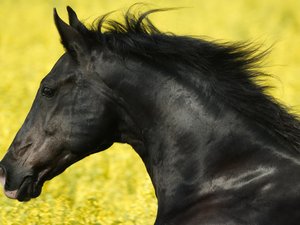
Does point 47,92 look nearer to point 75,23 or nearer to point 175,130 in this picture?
point 75,23

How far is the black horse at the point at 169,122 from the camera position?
563cm

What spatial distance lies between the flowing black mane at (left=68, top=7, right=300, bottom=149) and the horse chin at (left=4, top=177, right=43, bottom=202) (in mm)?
901

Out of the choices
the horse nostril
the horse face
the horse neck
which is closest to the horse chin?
the horse face

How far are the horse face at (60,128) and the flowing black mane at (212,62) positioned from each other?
0.24 meters

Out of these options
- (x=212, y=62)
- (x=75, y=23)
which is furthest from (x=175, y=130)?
(x=75, y=23)

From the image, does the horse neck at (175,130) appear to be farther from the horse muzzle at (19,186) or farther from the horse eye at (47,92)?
the horse muzzle at (19,186)

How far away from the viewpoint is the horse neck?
571 centimetres

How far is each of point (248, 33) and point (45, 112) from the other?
16.4 m

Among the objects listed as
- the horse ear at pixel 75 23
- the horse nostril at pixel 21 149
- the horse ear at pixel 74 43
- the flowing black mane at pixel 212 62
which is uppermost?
the horse ear at pixel 75 23

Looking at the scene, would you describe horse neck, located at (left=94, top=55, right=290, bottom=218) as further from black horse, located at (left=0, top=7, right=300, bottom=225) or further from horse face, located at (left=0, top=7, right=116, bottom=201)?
horse face, located at (left=0, top=7, right=116, bottom=201)

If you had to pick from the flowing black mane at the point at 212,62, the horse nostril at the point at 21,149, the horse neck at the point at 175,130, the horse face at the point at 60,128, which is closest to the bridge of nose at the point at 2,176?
the horse face at the point at 60,128

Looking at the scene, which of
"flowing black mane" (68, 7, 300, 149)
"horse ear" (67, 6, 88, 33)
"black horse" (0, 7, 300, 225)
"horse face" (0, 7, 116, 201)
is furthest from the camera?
"horse ear" (67, 6, 88, 33)

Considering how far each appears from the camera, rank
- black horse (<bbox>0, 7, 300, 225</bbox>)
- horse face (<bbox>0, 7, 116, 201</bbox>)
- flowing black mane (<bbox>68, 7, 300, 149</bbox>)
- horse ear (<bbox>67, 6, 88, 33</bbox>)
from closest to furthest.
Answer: black horse (<bbox>0, 7, 300, 225</bbox>), flowing black mane (<bbox>68, 7, 300, 149</bbox>), horse face (<bbox>0, 7, 116, 201</bbox>), horse ear (<bbox>67, 6, 88, 33</bbox>)

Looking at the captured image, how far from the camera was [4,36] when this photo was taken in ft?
70.8
